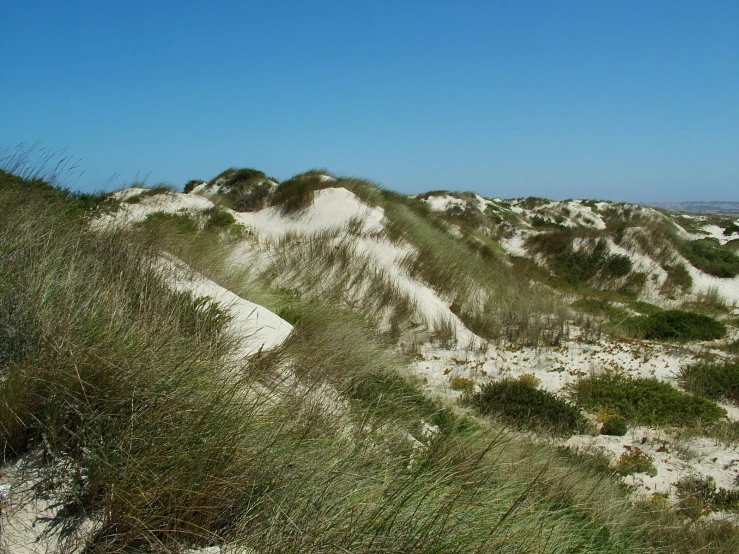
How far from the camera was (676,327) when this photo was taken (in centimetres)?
1280

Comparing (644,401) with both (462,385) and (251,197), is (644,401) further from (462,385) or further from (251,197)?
(251,197)

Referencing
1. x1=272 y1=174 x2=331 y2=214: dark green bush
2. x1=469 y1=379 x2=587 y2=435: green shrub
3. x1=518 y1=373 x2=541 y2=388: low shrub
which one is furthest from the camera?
x1=272 y1=174 x2=331 y2=214: dark green bush

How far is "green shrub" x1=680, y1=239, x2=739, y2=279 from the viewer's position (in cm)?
2120

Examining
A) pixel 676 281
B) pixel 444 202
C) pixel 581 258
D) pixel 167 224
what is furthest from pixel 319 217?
pixel 444 202

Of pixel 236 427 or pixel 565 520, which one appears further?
pixel 565 520

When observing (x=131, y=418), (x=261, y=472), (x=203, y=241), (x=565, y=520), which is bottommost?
(x=565, y=520)

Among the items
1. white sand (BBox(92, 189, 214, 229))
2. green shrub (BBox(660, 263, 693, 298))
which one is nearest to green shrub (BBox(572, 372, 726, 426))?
white sand (BBox(92, 189, 214, 229))

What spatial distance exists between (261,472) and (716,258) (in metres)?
24.6

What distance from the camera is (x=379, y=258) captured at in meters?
12.9

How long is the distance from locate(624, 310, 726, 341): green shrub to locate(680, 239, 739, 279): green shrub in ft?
31.5

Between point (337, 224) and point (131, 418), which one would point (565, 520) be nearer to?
point (131, 418)

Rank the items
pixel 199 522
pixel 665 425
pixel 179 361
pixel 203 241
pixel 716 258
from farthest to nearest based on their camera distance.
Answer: pixel 716 258
pixel 203 241
pixel 665 425
pixel 179 361
pixel 199 522

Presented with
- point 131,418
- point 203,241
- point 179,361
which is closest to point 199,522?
point 131,418

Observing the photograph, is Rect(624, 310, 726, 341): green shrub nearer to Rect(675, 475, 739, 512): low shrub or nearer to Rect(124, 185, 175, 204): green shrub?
Rect(675, 475, 739, 512): low shrub
